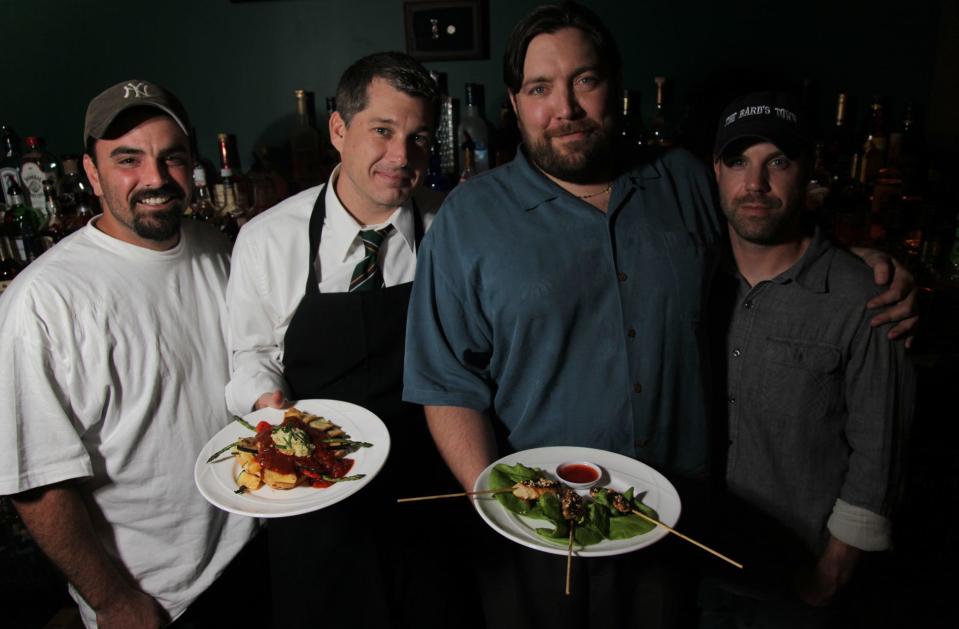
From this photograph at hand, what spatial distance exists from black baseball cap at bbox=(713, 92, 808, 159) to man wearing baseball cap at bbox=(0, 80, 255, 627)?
1481mm

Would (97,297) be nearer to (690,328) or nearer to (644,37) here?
(690,328)

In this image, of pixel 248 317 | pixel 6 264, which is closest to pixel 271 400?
pixel 248 317

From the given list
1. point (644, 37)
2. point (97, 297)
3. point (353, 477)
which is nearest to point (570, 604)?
point (353, 477)

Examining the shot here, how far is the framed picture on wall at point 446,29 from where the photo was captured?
2.67 m

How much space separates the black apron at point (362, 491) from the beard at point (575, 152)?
549mm

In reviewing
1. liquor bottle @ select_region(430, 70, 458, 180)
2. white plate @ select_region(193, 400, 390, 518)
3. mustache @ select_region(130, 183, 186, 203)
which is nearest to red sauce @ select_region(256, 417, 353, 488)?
white plate @ select_region(193, 400, 390, 518)

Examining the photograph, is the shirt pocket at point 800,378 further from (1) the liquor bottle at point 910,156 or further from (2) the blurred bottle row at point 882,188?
(1) the liquor bottle at point 910,156

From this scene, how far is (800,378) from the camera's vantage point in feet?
5.10

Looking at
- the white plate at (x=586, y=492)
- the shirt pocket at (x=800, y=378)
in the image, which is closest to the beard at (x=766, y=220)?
the shirt pocket at (x=800, y=378)

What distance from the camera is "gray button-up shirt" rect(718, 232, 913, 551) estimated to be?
1518 mm

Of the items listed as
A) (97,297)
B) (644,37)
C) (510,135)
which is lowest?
(97,297)

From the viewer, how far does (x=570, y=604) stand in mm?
1675

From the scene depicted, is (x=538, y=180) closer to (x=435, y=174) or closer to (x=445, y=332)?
(x=445, y=332)

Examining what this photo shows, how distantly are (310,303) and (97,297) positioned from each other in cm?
54
